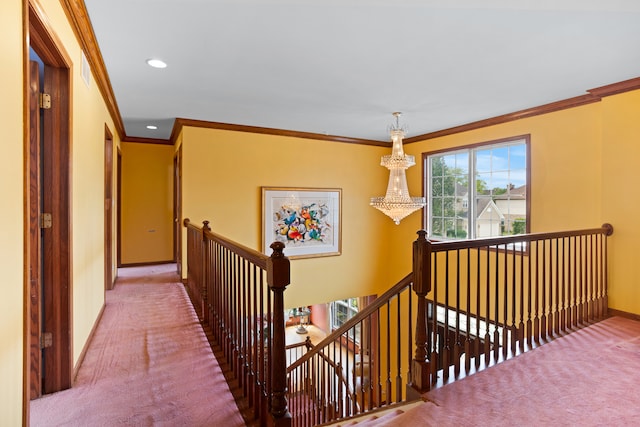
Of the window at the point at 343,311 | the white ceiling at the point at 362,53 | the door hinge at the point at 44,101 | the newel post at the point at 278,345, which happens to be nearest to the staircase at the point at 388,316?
the newel post at the point at 278,345

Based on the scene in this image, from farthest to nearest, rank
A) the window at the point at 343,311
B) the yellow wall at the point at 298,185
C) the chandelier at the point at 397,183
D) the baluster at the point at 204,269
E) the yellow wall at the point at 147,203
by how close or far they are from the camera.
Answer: the window at the point at 343,311 < the yellow wall at the point at 147,203 < the yellow wall at the point at 298,185 < the chandelier at the point at 397,183 < the baluster at the point at 204,269

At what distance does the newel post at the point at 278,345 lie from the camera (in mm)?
1508

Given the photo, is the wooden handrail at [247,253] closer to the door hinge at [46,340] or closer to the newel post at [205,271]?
the newel post at [205,271]

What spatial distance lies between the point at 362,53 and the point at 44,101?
2.14m

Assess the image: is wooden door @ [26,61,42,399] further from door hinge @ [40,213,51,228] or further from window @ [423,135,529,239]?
window @ [423,135,529,239]

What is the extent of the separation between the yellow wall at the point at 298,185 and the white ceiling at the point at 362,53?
2.84 feet

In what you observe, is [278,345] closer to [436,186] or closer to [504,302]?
[504,302]

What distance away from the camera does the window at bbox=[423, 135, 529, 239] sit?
436 cm

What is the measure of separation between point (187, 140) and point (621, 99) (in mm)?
4951

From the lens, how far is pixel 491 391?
204 cm

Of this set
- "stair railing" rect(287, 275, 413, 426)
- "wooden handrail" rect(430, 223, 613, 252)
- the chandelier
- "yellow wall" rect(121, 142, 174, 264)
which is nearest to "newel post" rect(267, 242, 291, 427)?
"stair railing" rect(287, 275, 413, 426)

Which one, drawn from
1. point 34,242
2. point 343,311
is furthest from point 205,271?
point 343,311
